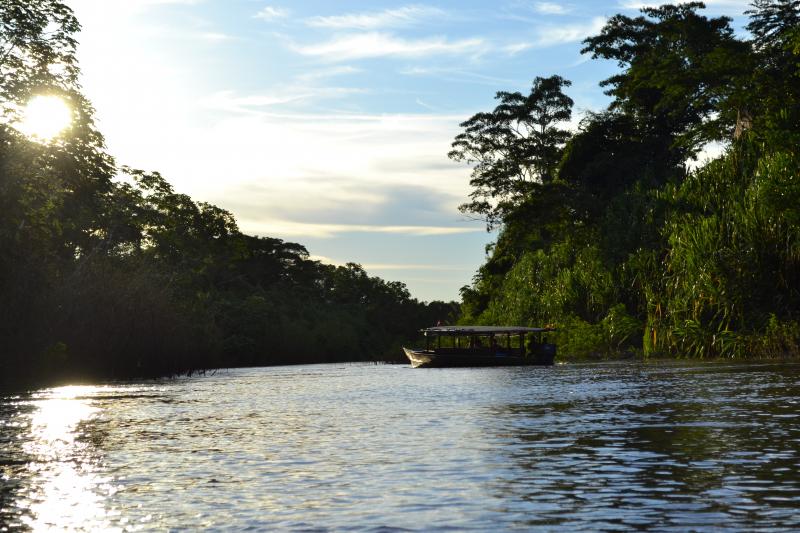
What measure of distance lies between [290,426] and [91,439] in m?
3.74

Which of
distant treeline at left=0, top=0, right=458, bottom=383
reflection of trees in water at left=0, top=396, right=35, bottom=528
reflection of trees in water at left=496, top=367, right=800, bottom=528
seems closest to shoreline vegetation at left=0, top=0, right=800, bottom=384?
distant treeline at left=0, top=0, right=458, bottom=383

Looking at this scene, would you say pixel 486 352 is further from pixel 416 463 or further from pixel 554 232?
pixel 416 463

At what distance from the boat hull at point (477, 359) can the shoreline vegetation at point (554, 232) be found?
268 cm

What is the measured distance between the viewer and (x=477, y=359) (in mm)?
52125

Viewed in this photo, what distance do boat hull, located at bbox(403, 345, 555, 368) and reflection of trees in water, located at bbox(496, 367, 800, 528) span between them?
2594 cm

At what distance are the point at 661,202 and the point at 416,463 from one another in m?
37.9

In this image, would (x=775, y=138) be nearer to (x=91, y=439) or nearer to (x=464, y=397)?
(x=464, y=397)

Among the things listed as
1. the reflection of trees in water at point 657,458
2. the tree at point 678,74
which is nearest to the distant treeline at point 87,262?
the reflection of trees in water at point 657,458

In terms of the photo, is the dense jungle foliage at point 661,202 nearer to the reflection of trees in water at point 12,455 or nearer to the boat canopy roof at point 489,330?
the boat canopy roof at point 489,330

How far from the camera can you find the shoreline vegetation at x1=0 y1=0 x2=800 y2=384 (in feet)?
108

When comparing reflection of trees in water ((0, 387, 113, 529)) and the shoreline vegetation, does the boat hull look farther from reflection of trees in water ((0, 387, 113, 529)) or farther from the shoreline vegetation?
reflection of trees in water ((0, 387, 113, 529))

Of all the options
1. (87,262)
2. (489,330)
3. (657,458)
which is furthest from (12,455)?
(489,330)

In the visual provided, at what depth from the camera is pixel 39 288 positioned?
30.3 meters

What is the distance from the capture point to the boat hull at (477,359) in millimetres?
49719
